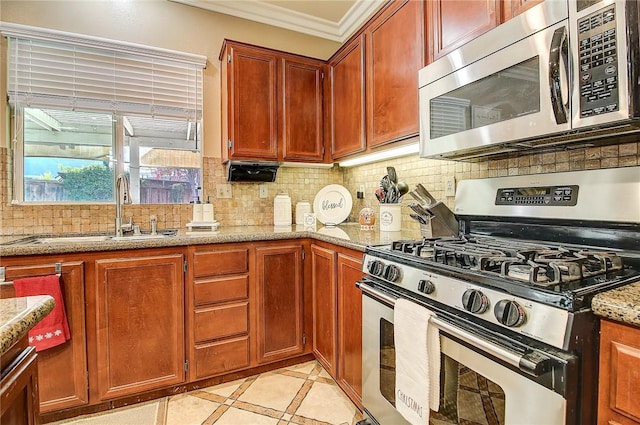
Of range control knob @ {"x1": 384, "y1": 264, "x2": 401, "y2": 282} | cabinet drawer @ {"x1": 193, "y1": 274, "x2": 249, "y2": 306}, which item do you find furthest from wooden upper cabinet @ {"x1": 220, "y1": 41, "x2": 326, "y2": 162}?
range control knob @ {"x1": 384, "y1": 264, "x2": 401, "y2": 282}

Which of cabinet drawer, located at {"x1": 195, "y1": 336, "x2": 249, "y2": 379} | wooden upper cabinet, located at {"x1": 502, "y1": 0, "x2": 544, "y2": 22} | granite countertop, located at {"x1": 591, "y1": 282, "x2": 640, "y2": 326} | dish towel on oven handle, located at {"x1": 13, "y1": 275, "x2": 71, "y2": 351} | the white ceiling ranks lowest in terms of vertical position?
cabinet drawer, located at {"x1": 195, "y1": 336, "x2": 249, "y2": 379}

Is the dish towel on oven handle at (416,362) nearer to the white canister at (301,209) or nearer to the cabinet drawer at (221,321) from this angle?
the cabinet drawer at (221,321)

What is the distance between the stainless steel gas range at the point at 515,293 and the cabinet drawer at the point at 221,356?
87 centimetres

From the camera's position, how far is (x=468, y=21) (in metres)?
1.47

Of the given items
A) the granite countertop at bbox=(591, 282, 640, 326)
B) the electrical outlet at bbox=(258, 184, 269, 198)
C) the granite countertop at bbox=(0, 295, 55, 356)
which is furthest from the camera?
the electrical outlet at bbox=(258, 184, 269, 198)

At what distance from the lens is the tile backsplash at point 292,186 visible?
138 centimetres

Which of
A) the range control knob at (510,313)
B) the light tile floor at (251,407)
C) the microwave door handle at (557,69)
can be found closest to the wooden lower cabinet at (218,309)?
the light tile floor at (251,407)

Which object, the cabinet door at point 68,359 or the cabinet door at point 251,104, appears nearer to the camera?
the cabinet door at point 68,359

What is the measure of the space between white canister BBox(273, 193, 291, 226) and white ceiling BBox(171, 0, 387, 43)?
4.92 feet

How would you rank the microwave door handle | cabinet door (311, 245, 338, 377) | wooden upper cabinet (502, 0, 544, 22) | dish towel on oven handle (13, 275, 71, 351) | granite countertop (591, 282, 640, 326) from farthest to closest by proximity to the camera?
1. cabinet door (311, 245, 338, 377)
2. dish towel on oven handle (13, 275, 71, 351)
3. wooden upper cabinet (502, 0, 544, 22)
4. the microwave door handle
5. granite countertop (591, 282, 640, 326)

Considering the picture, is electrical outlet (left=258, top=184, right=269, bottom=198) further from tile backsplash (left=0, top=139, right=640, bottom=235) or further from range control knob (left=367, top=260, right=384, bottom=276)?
range control knob (left=367, top=260, right=384, bottom=276)

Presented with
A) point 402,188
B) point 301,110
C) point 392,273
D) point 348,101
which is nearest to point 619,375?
point 392,273

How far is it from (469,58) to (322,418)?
184cm

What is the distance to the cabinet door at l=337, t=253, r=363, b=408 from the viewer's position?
164cm
